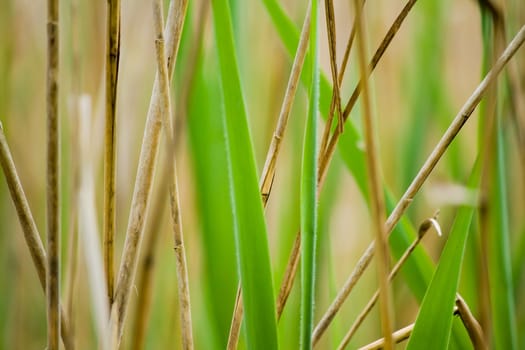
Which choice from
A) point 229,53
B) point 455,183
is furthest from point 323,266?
point 229,53

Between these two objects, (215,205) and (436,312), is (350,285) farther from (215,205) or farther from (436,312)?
(215,205)

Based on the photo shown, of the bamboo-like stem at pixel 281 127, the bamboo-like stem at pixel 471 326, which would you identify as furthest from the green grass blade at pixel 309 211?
the bamboo-like stem at pixel 471 326

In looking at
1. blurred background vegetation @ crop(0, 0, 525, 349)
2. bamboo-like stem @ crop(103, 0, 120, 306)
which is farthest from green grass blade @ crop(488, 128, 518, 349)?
bamboo-like stem @ crop(103, 0, 120, 306)

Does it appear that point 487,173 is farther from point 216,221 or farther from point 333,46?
point 216,221

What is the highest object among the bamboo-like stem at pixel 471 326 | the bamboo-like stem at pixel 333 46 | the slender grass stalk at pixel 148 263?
the bamboo-like stem at pixel 333 46

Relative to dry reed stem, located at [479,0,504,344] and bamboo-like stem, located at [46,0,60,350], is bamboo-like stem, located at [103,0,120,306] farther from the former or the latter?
dry reed stem, located at [479,0,504,344]

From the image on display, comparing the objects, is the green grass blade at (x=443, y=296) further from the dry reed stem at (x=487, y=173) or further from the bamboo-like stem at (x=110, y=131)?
the bamboo-like stem at (x=110, y=131)
